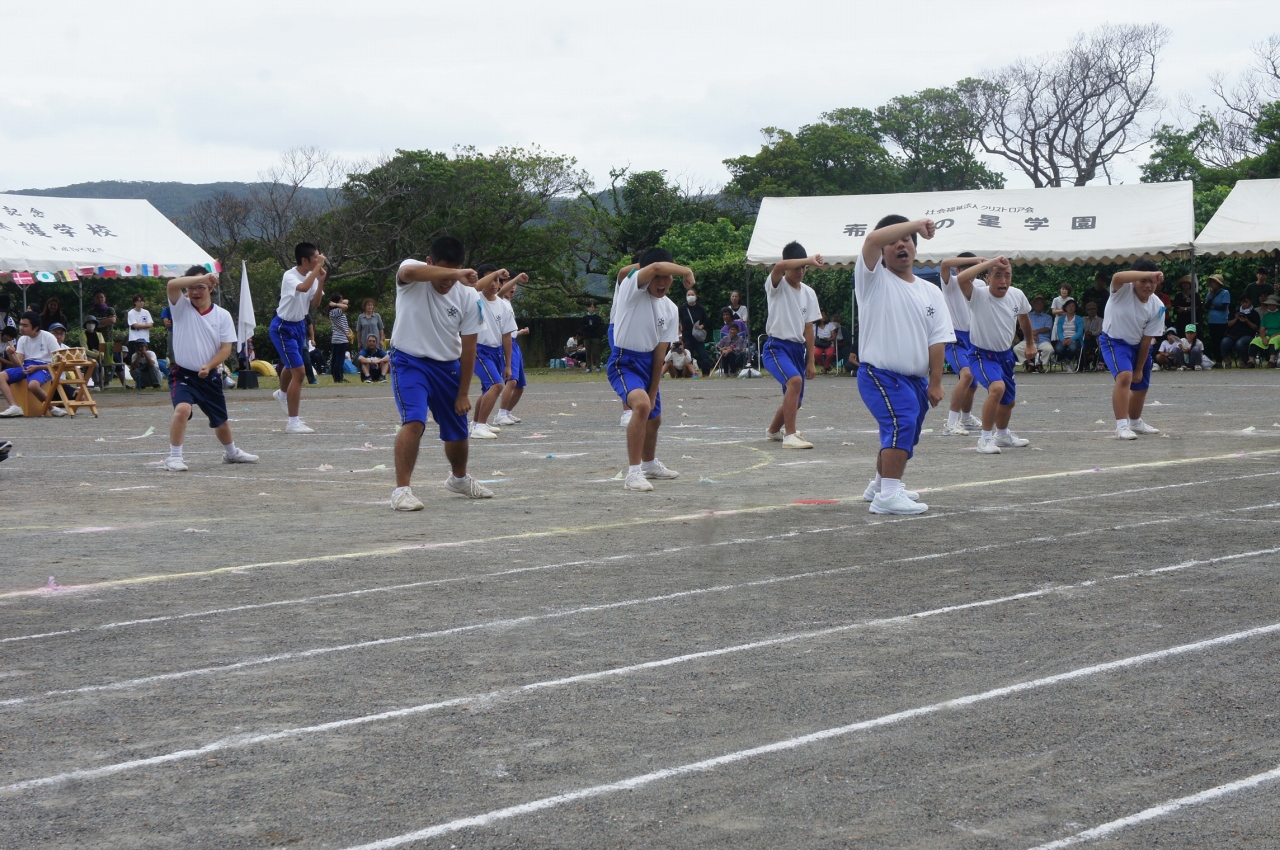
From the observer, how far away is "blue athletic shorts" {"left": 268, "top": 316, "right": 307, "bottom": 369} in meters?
16.7

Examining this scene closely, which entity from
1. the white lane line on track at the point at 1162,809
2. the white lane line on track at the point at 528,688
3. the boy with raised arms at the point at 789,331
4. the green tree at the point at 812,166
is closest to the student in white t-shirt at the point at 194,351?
the boy with raised arms at the point at 789,331

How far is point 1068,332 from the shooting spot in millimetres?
31406

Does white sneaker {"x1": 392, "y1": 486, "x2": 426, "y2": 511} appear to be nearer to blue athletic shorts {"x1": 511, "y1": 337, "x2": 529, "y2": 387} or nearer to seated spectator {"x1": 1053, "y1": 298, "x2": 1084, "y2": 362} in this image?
blue athletic shorts {"x1": 511, "y1": 337, "x2": 529, "y2": 387}

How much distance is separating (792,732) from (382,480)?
774 cm

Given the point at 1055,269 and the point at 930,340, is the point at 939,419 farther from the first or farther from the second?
the point at 1055,269

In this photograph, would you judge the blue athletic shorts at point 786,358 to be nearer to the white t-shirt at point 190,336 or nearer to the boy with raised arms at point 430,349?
the boy with raised arms at point 430,349

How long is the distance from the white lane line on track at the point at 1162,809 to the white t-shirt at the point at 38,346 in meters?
21.3

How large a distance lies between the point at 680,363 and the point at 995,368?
19.8m

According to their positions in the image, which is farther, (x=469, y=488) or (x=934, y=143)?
(x=934, y=143)

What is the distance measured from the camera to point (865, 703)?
4668mm

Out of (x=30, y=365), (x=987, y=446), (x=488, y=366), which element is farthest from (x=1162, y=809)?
(x=30, y=365)

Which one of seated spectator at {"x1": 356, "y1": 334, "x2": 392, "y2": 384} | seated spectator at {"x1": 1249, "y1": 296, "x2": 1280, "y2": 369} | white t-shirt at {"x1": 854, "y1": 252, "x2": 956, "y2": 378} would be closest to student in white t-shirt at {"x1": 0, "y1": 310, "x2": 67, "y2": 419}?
seated spectator at {"x1": 356, "y1": 334, "x2": 392, "y2": 384}

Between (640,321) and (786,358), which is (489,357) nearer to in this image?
(786,358)

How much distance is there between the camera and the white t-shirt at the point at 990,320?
1391 cm
